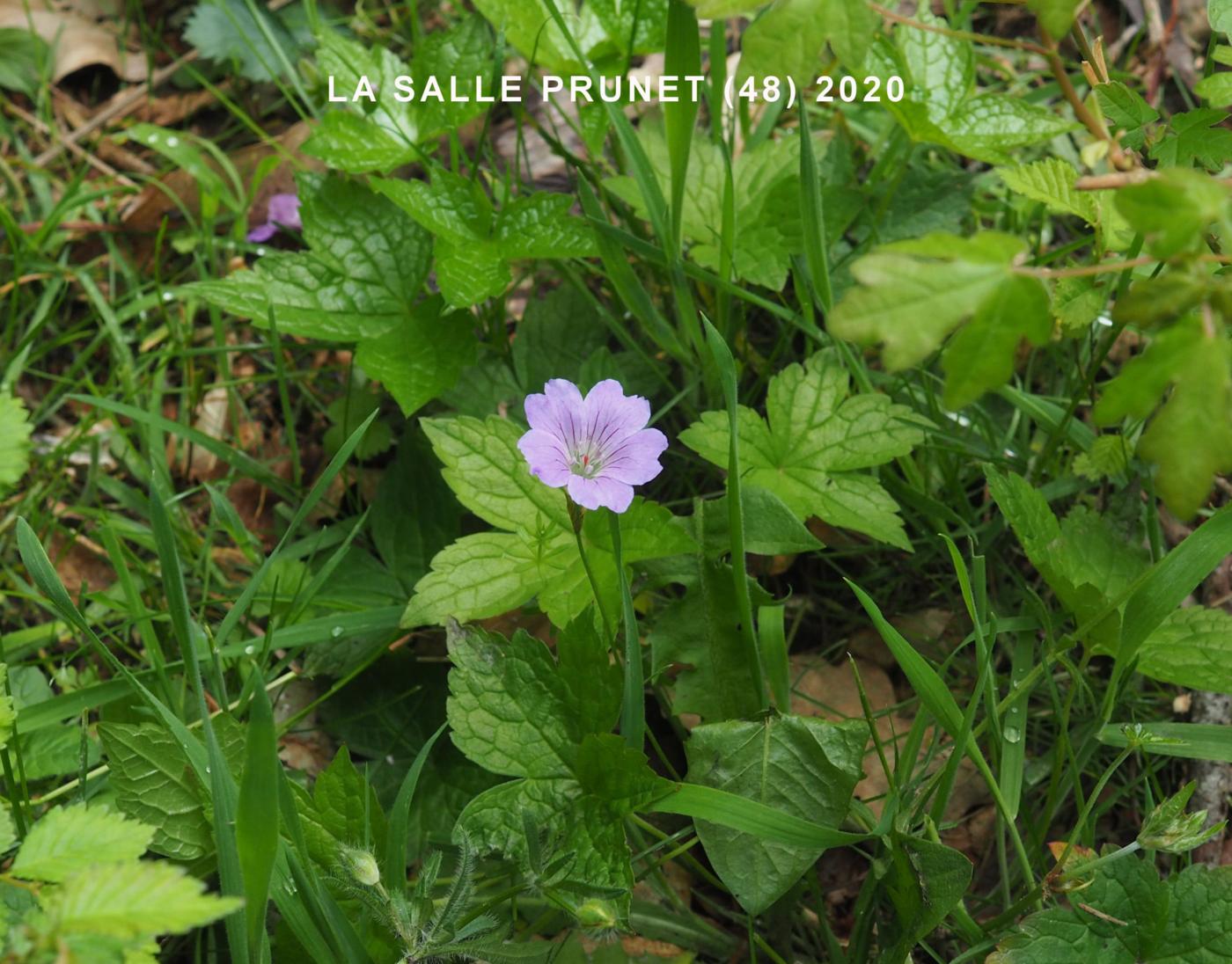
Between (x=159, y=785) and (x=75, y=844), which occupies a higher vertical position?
(x=75, y=844)

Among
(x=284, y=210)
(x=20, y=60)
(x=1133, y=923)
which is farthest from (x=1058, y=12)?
(x=20, y=60)

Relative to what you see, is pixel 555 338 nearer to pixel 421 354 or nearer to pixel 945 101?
pixel 421 354

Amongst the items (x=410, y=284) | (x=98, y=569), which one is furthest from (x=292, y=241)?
(x=98, y=569)

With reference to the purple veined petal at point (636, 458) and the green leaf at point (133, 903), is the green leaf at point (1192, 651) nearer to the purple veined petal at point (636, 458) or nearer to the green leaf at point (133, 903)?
the purple veined petal at point (636, 458)

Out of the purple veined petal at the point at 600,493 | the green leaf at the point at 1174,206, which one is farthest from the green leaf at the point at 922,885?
the green leaf at the point at 1174,206

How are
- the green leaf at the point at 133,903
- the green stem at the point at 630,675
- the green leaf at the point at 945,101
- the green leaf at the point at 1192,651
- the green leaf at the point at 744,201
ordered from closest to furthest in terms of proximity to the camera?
the green leaf at the point at 133,903, the green stem at the point at 630,675, the green leaf at the point at 1192,651, the green leaf at the point at 945,101, the green leaf at the point at 744,201

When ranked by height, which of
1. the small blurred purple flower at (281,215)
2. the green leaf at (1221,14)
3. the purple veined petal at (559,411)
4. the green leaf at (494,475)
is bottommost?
the green leaf at (494,475)

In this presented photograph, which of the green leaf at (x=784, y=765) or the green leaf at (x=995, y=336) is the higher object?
the green leaf at (x=995, y=336)
